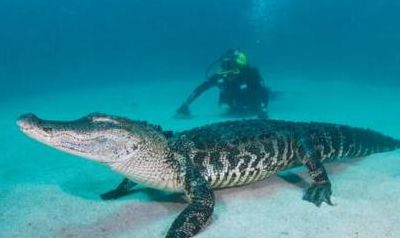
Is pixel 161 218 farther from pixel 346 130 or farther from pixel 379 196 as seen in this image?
pixel 346 130

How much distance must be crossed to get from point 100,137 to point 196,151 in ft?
4.51

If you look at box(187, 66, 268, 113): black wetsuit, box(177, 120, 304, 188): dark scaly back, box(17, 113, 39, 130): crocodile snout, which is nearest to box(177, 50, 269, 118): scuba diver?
box(187, 66, 268, 113): black wetsuit

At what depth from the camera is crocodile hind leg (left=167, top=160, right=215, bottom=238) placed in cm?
533

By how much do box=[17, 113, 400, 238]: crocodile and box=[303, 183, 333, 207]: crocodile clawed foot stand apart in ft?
0.04

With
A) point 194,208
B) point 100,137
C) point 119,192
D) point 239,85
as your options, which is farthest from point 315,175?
point 239,85

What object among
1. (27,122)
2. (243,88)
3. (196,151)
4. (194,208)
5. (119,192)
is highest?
(243,88)

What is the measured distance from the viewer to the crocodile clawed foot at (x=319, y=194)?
6218mm

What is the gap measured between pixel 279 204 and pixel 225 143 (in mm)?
1033

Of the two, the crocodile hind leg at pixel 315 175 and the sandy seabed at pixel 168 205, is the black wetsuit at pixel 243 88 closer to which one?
the sandy seabed at pixel 168 205

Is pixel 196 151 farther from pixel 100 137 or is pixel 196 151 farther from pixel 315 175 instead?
pixel 315 175

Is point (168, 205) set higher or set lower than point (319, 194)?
lower

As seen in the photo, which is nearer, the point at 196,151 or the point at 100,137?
the point at 100,137

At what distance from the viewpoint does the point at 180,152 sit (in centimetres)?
625

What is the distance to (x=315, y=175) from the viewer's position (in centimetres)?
677
